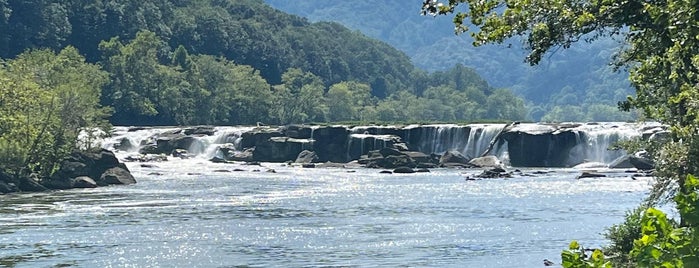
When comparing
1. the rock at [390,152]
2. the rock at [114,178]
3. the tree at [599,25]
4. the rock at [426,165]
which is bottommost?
the rock at [114,178]

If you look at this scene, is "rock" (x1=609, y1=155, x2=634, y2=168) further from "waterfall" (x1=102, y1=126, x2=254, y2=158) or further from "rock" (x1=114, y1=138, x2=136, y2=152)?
"rock" (x1=114, y1=138, x2=136, y2=152)

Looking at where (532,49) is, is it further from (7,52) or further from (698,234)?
(7,52)

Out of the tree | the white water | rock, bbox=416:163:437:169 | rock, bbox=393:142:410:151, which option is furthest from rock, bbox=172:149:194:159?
the tree

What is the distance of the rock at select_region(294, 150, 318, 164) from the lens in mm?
111688

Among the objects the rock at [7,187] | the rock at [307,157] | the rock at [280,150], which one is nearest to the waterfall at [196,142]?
the rock at [280,150]

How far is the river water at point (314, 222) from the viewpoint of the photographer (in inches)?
1447

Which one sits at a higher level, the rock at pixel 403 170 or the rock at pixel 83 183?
the rock at pixel 403 170

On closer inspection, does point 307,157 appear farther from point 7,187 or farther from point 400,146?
point 7,187

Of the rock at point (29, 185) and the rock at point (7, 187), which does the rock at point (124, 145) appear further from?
the rock at point (7, 187)

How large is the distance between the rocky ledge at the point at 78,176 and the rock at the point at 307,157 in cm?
3301

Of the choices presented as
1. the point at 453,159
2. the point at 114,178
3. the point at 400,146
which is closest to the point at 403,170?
the point at 453,159

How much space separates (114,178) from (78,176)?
2.75m

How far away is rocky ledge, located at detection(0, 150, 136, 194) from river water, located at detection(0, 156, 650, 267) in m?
2.14

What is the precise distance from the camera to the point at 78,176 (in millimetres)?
76625
